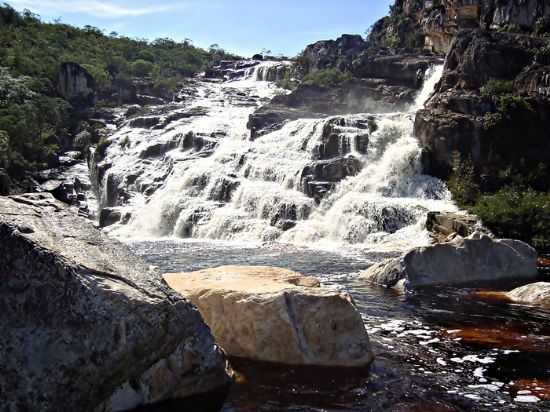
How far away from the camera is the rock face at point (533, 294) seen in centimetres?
1227

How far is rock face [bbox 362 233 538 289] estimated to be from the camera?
14.3m

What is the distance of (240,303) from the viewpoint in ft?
26.2

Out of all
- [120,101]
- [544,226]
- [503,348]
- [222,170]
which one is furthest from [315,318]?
[120,101]

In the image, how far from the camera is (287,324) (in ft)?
25.5

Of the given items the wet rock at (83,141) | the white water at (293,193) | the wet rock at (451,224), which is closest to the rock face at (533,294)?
the wet rock at (451,224)

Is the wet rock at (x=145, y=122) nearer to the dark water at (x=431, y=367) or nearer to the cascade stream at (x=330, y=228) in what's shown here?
the cascade stream at (x=330, y=228)

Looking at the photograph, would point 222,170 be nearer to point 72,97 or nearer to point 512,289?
point 512,289

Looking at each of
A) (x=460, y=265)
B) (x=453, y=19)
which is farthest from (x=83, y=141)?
(x=460, y=265)

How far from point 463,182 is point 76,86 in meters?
45.1

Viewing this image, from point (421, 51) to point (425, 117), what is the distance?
26.8 m

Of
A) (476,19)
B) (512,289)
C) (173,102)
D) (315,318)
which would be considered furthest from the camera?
(173,102)

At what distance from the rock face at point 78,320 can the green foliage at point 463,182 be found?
22.8m

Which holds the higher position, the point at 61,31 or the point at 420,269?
the point at 61,31

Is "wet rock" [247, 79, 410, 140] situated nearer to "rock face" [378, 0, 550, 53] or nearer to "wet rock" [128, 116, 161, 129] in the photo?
"rock face" [378, 0, 550, 53]
